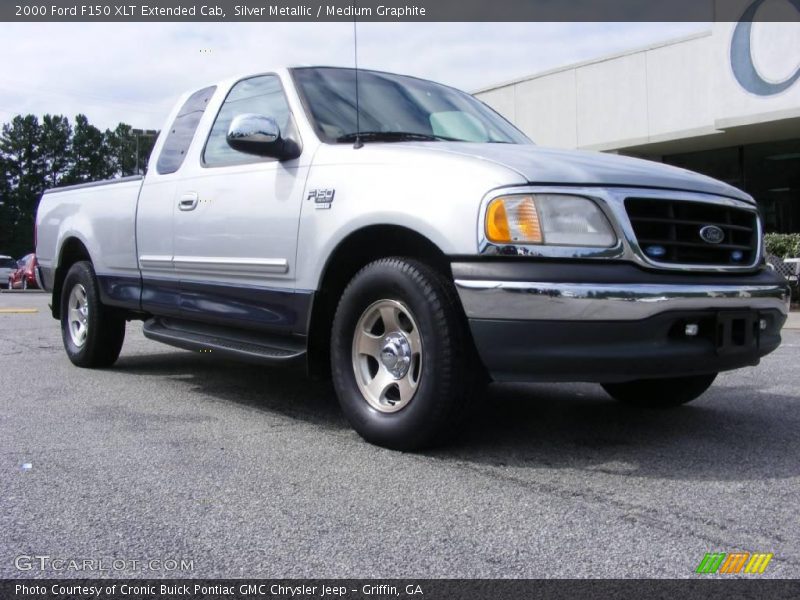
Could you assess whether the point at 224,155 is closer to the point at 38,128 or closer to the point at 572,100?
the point at 572,100

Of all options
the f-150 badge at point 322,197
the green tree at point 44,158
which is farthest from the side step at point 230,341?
the green tree at point 44,158

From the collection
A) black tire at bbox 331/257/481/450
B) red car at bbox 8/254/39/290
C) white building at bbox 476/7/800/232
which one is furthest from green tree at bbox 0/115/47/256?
black tire at bbox 331/257/481/450

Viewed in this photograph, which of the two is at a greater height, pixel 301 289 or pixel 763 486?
pixel 301 289

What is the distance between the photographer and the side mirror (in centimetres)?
438

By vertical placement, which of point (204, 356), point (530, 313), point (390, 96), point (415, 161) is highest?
point (390, 96)

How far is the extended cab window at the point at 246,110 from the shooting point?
15.9 feet

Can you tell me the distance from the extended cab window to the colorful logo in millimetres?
3060

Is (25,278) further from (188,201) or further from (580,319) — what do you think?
(580,319)

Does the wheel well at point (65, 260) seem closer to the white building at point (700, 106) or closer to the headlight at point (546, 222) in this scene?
the headlight at point (546, 222)

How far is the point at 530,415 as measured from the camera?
185 inches

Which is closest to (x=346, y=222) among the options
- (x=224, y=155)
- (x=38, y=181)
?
(x=224, y=155)

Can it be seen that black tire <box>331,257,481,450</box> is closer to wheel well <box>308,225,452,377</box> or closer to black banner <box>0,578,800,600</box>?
wheel well <box>308,225,452,377</box>

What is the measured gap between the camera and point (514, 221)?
3443mm

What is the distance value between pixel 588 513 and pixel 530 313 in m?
0.81
